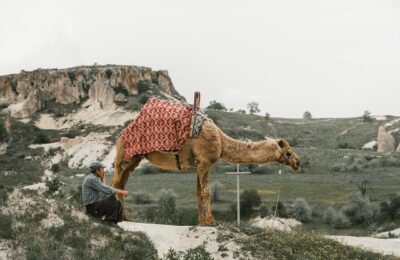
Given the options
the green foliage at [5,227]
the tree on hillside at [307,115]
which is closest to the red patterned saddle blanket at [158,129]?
the green foliage at [5,227]

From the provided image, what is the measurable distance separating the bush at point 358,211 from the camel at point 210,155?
53.7 ft

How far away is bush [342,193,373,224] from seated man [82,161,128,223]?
1837 cm

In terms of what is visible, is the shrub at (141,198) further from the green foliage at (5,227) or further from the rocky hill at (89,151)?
the green foliage at (5,227)

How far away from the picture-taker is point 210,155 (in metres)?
13.5

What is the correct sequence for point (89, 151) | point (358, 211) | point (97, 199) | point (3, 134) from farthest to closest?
point (3, 134), point (89, 151), point (358, 211), point (97, 199)

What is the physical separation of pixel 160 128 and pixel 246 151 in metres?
1.97

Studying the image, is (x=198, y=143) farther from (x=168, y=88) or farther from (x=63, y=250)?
(x=168, y=88)

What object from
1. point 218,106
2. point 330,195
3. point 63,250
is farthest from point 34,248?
point 218,106

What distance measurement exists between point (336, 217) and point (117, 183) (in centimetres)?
1586

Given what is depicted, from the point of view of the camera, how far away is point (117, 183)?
14383 millimetres

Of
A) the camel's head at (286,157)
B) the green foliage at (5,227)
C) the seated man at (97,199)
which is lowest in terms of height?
the green foliage at (5,227)

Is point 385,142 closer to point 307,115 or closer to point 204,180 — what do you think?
point 307,115

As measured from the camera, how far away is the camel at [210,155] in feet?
44.1

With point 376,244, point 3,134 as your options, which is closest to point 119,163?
point 376,244
